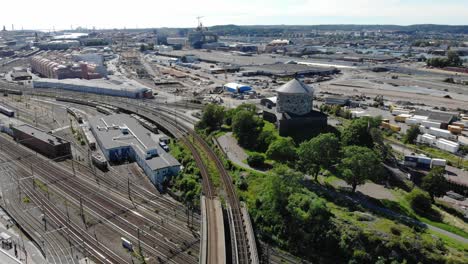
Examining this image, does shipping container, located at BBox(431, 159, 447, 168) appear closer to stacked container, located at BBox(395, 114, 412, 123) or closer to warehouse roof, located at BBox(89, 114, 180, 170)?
stacked container, located at BBox(395, 114, 412, 123)

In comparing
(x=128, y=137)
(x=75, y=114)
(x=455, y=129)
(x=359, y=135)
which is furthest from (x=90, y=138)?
(x=455, y=129)

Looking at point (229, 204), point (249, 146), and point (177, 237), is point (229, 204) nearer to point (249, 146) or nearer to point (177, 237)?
point (177, 237)

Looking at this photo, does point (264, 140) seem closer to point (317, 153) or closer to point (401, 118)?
point (317, 153)

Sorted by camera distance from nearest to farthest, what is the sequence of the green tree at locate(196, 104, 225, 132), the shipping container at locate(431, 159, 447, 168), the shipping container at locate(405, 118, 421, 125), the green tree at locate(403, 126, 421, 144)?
the shipping container at locate(431, 159, 447, 168)
the green tree at locate(403, 126, 421, 144)
the green tree at locate(196, 104, 225, 132)
the shipping container at locate(405, 118, 421, 125)

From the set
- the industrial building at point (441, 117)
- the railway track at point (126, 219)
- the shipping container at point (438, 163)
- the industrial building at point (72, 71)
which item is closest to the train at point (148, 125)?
the railway track at point (126, 219)

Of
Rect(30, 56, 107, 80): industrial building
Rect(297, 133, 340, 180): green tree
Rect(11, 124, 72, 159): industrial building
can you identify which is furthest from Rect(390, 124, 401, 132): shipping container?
Rect(30, 56, 107, 80): industrial building

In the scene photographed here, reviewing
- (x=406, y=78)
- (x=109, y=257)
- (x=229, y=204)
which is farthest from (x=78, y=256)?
(x=406, y=78)
